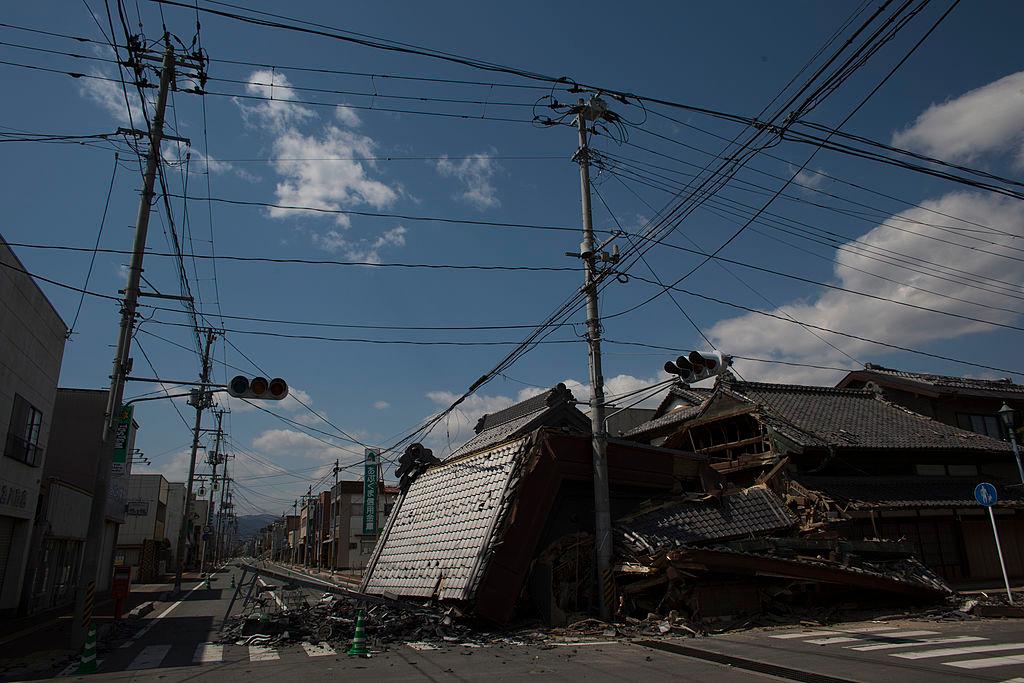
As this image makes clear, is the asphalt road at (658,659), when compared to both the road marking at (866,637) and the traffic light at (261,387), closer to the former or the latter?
the road marking at (866,637)

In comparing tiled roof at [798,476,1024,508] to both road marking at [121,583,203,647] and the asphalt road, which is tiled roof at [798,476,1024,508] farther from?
road marking at [121,583,203,647]

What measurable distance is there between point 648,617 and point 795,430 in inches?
399

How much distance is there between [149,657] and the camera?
1237 centimetres

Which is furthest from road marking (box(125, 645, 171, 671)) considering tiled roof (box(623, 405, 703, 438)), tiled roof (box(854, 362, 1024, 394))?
Result: tiled roof (box(854, 362, 1024, 394))

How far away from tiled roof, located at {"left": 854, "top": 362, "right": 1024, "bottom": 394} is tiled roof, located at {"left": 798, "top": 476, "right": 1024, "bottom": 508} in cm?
519

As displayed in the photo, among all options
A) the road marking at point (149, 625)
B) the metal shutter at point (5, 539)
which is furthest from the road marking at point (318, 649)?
the metal shutter at point (5, 539)

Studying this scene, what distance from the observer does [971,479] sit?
23422 millimetres

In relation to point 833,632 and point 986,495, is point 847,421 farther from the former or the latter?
point 833,632

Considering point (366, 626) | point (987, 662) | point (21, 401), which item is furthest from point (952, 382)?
point (21, 401)

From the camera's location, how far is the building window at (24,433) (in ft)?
60.3

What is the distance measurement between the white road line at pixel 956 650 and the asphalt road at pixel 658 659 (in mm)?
17

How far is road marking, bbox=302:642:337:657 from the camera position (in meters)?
12.1

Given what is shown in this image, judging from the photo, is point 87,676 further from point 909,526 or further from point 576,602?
point 909,526

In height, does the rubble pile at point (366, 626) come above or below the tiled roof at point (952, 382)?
below
